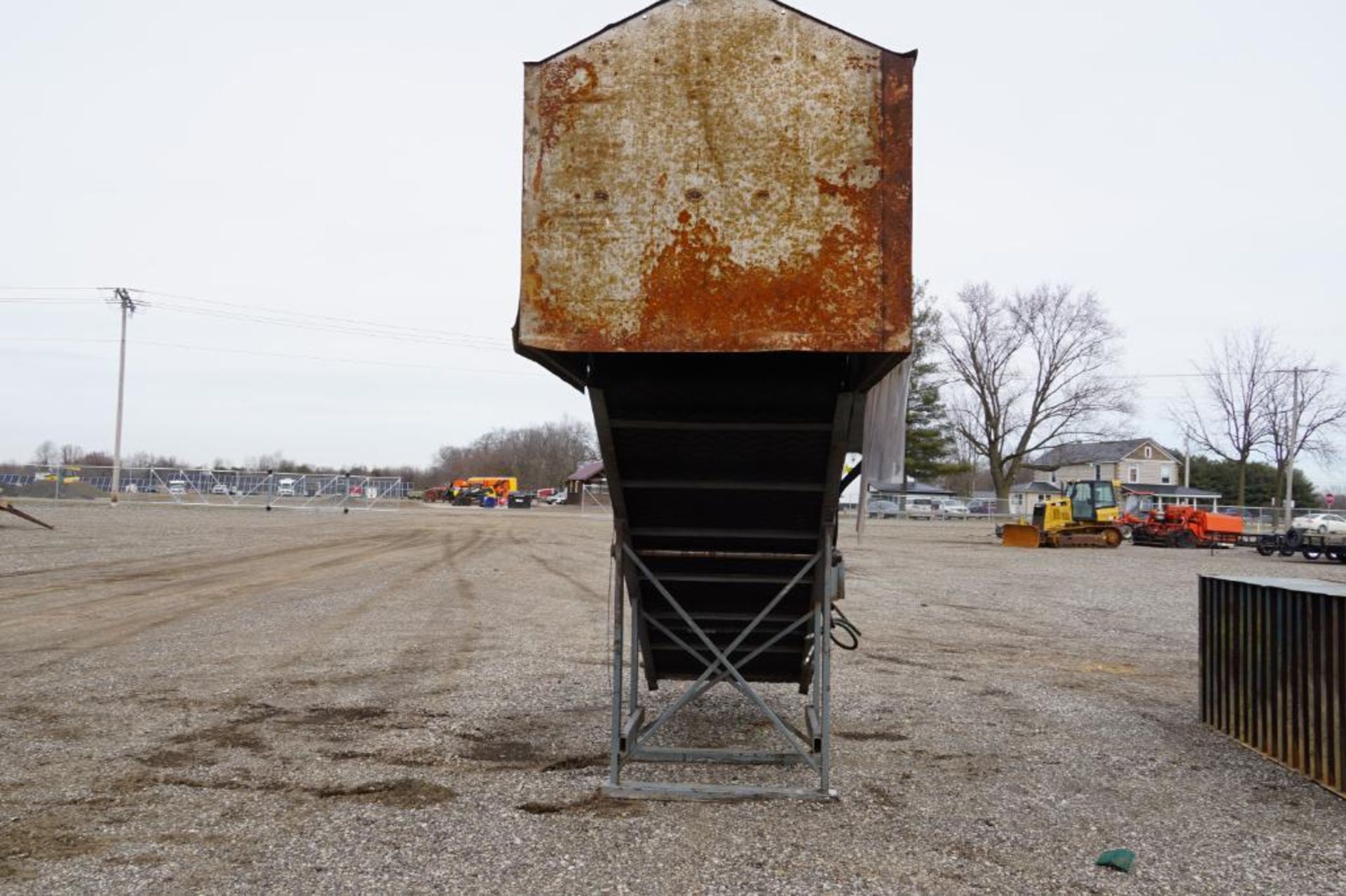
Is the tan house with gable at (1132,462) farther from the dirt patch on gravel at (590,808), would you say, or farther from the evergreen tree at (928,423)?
the dirt patch on gravel at (590,808)

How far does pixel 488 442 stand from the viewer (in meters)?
122

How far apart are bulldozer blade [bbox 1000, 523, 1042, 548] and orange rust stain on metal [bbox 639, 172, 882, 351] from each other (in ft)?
97.3

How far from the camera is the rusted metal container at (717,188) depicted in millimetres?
3973

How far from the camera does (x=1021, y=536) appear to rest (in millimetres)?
31344

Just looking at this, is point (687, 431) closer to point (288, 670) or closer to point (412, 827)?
point (412, 827)

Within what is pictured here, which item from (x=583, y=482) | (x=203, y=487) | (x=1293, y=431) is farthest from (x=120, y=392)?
(x=1293, y=431)

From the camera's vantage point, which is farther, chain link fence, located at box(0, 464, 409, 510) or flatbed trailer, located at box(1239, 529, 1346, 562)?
chain link fence, located at box(0, 464, 409, 510)

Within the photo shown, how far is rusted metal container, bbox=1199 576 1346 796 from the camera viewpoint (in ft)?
17.7

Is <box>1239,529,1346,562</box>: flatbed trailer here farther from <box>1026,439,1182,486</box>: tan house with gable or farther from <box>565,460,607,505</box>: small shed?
<box>1026,439,1182,486</box>: tan house with gable

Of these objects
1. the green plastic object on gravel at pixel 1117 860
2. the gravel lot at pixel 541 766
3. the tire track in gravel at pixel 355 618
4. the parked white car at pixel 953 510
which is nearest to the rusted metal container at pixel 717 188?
the gravel lot at pixel 541 766

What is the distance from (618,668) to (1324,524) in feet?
126

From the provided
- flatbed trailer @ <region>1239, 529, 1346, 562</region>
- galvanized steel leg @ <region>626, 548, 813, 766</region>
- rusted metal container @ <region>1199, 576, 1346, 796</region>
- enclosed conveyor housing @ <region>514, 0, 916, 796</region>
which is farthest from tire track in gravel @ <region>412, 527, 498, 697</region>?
flatbed trailer @ <region>1239, 529, 1346, 562</region>

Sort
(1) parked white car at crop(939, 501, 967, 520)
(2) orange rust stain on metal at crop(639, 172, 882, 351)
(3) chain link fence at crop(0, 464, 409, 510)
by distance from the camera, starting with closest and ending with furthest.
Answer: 1. (2) orange rust stain on metal at crop(639, 172, 882, 351)
2. (3) chain link fence at crop(0, 464, 409, 510)
3. (1) parked white car at crop(939, 501, 967, 520)

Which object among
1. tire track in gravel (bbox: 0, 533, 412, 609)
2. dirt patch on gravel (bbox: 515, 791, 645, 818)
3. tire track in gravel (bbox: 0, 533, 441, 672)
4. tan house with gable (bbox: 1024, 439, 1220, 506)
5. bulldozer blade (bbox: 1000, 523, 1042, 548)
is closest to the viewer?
dirt patch on gravel (bbox: 515, 791, 645, 818)
